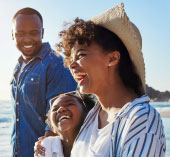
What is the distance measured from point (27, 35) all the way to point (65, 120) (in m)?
1.23

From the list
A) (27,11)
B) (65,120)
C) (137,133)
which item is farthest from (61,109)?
(27,11)

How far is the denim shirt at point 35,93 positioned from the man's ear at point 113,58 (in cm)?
133

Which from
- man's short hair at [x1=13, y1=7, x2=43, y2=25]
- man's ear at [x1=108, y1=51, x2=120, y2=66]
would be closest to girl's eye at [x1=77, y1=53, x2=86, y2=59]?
man's ear at [x1=108, y1=51, x2=120, y2=66]

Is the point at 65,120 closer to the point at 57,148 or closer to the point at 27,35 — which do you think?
the point at 57,148

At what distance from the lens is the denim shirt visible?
309cm

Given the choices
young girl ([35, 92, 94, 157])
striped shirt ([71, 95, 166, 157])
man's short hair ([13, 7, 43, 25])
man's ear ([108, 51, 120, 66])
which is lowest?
young girl ([35, 92, 94, 157])

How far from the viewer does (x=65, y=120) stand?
238 cm

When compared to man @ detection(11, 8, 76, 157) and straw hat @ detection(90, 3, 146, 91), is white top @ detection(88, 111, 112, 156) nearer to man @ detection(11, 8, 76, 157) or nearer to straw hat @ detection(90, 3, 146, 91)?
straw hat @ detection(90, 3, 146, 91)

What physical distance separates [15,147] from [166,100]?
29583 mm

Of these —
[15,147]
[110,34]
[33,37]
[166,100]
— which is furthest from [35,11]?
[166,100]

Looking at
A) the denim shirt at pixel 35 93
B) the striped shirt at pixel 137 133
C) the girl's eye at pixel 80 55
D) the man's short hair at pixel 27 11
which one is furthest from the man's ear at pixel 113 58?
the man's short hair at pixel 27 11

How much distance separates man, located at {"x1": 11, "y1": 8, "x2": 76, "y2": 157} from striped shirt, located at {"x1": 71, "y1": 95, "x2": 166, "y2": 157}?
5.11 feet

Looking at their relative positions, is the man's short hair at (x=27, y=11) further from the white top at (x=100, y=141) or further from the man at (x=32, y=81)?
the white top at (x=100, y=141)

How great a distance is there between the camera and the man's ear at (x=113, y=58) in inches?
69.4
